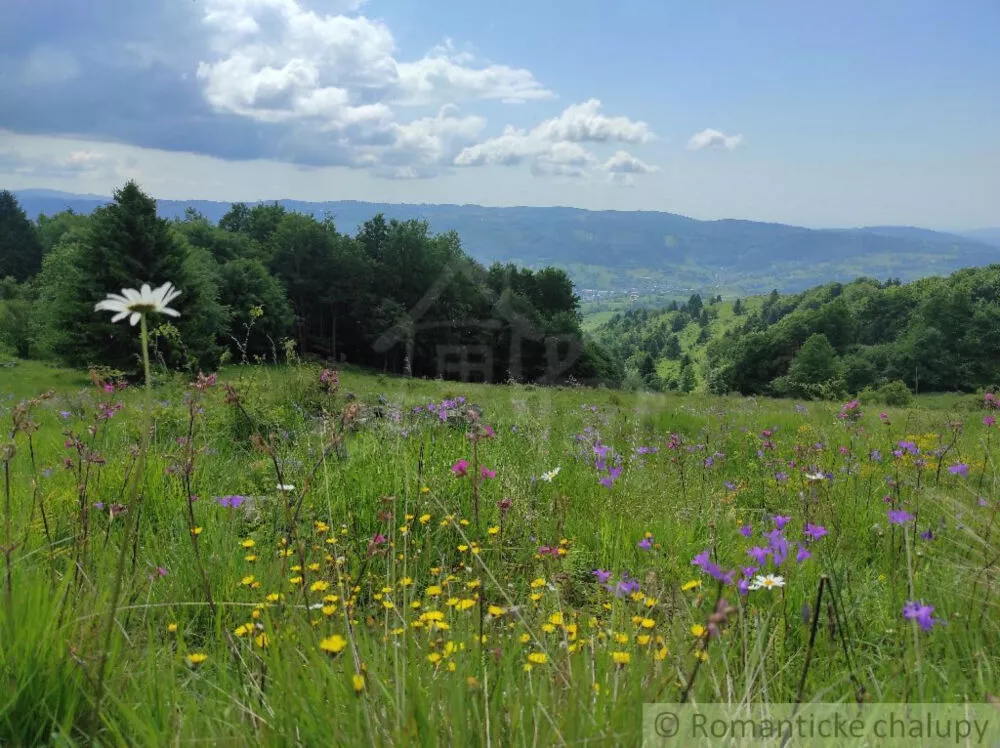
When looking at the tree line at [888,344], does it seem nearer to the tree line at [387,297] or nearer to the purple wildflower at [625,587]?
the tree line at [387,297]

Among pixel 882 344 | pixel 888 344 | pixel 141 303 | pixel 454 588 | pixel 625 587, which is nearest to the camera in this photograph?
pixel 141 303

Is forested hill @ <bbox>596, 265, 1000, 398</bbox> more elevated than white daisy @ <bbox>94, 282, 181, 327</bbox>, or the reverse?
white daisy @ <bbox>94, 282, 181, 327</bbox>

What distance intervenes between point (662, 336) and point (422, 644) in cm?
17421

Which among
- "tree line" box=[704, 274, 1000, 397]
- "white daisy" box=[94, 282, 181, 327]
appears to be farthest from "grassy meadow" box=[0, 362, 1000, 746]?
"tree line" box=[704, 274, 1000, 397]

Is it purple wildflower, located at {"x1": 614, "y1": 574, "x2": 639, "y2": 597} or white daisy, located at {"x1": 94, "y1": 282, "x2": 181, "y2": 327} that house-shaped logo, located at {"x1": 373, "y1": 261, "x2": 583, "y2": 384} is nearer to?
purple wildflower, located at {"x1": 614, "y1": 574, "x2": 639, "y2": 597}

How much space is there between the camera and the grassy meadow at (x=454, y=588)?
169 centimetres

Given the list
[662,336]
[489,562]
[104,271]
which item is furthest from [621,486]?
[662,336]

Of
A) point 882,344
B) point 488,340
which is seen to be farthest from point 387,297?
point 882,344

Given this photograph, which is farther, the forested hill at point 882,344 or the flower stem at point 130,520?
the forested hill at point 882,344

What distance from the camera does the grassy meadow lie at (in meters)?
Result: 1.69

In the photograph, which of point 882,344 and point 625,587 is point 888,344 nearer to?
point 882,344

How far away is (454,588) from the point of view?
3396mm

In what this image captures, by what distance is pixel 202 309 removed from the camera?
33.3m

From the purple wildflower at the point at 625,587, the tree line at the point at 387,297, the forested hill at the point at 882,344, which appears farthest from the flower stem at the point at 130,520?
the forested hill at the point at 882,344
